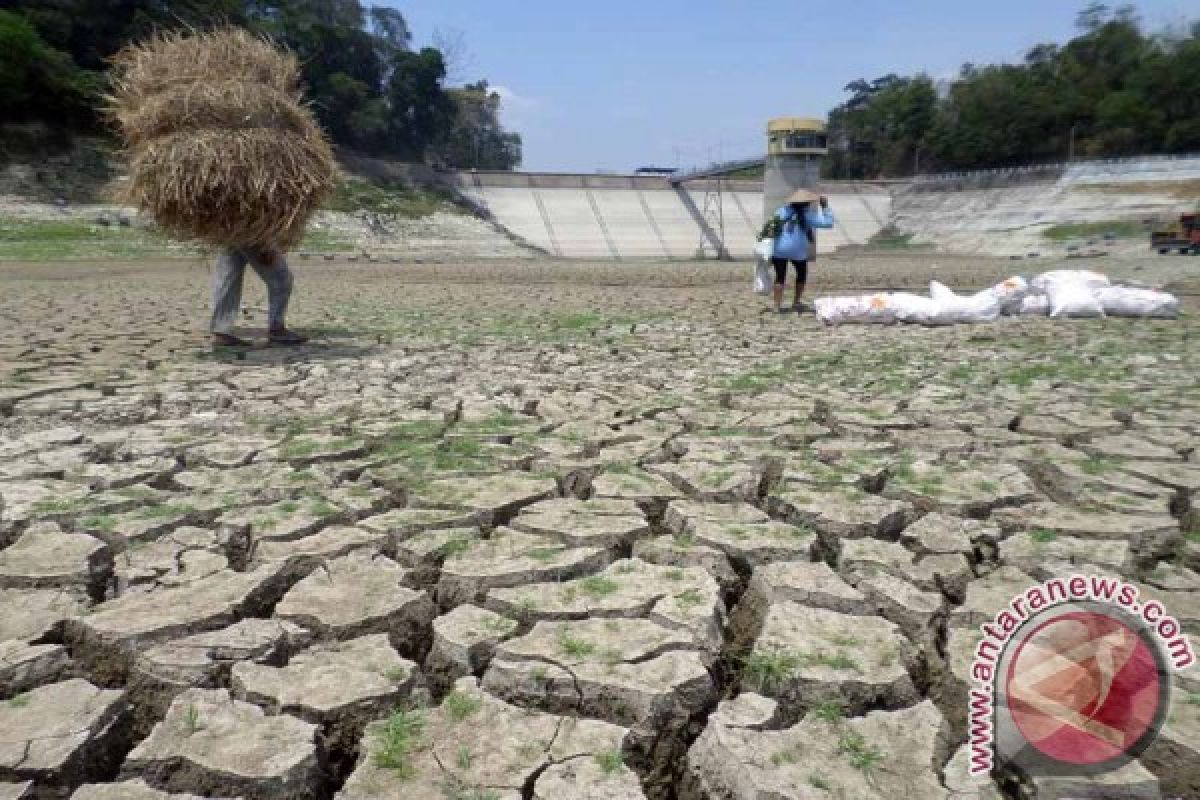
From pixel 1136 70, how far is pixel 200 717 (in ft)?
224

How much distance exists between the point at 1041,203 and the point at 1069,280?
108ft

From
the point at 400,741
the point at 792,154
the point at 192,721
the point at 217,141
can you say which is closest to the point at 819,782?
the point at 400,741

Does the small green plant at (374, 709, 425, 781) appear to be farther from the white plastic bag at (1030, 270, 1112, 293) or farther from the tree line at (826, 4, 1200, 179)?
the tree line at (826, 4, 1200, 179)

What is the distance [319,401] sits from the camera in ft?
13.3

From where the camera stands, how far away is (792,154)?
34.5 meters

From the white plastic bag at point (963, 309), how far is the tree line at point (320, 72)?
671 inches

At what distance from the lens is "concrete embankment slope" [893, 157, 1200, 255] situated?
3130 centimetres

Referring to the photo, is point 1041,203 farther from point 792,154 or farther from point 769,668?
point 769,668

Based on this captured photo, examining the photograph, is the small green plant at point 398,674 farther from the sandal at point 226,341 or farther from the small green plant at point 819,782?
the sandal at point 226,341

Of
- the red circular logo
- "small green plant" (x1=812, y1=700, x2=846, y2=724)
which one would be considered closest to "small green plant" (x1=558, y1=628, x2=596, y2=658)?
"small green plant" (x1=812, y1=700, x2=846, y2=724)

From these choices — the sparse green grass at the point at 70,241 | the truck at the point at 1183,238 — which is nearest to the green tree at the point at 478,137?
the sparse green grass at the point at 70,241

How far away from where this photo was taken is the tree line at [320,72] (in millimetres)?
29750

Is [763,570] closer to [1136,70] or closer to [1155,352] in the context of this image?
[1155,352]

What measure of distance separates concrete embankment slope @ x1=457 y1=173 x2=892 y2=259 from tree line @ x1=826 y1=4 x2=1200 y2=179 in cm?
1386
